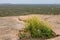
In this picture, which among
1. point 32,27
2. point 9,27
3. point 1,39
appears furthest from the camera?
point 9,27

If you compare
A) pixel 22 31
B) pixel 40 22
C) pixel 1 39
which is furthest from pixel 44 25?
pixel 1 39

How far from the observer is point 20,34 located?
7734 millimetres

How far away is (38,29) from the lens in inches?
316

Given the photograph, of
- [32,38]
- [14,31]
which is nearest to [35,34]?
[32,38]

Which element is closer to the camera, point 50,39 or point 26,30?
point 50,39

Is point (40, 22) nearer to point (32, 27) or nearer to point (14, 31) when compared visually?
point (32, 27)

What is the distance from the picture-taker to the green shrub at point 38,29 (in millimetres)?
7877

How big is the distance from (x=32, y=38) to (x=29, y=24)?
0.75 m

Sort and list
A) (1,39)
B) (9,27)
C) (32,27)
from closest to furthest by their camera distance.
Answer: (1,39) < (32,27) < (9,27)

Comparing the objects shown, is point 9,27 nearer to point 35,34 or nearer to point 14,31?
point 14,31

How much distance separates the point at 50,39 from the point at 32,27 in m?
0.87

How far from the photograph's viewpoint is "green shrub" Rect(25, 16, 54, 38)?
7.88 m

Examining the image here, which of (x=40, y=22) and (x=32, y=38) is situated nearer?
(x=32, y=38)

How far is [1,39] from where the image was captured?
7406mm
